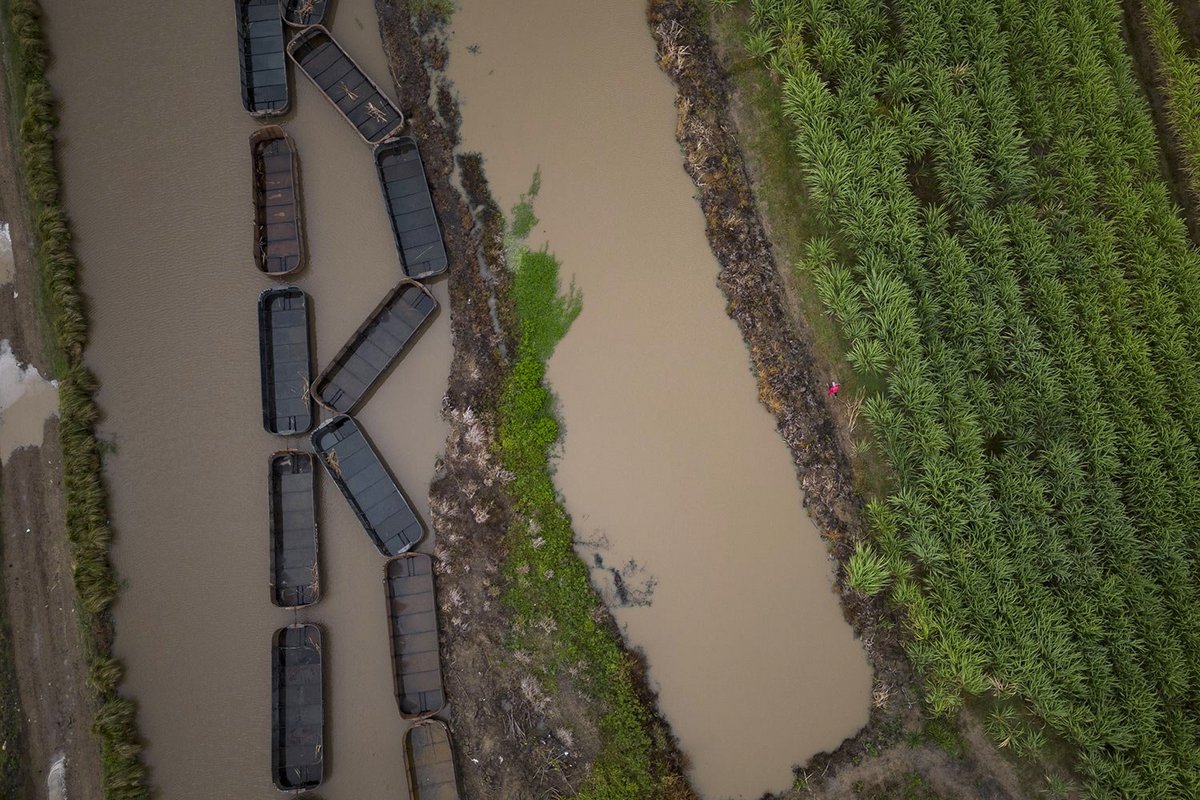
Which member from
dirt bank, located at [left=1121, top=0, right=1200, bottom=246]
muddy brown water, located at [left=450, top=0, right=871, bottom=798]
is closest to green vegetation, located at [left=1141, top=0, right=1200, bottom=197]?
dirt bank, located at [left=1121, top=0, right=1200, bottom=246]

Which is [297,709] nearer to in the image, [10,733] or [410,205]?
[10,733]

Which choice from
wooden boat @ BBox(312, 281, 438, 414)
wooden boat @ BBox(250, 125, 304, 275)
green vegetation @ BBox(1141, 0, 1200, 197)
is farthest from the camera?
green vegetation @ BBox(1141, 0, 1200, 197)

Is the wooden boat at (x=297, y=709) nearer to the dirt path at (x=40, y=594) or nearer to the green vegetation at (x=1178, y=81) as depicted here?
the dirt path at (x=40, y=594)

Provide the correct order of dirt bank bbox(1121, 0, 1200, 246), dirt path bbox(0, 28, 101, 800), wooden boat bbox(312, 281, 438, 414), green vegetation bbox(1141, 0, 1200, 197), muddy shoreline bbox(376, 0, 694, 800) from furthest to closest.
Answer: dirt bank bbox(1121, 0, 1200, 246) < green vegetation bbox(1141, 0, 1200, 197) < wooden boat bbox(312, 281, 438, 414) < dirt path bbox(0, 28, 101, 800) < muddy shoreline bbox(376, 0, 694, 800)

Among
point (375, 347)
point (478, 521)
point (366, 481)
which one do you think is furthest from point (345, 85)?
point (478, 521)

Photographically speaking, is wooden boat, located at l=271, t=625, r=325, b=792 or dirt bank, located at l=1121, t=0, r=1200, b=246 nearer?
wooden boat, located at l=271, t=625, r=325, b=792

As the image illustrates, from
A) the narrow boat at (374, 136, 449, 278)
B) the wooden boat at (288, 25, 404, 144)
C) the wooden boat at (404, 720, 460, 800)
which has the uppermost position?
the wooden boat at (288, 25, 404, 144)

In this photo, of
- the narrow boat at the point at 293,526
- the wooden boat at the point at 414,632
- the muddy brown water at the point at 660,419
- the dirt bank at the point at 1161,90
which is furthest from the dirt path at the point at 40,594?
the dirt bank at the point at 1161,90

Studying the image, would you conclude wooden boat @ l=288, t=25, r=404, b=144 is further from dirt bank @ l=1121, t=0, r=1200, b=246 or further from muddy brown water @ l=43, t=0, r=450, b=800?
dirt bank @ l=1121, t=0, r=1200, b=246

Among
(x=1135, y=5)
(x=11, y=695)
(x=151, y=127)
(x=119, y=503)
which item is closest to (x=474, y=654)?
(x=119, y=503)
